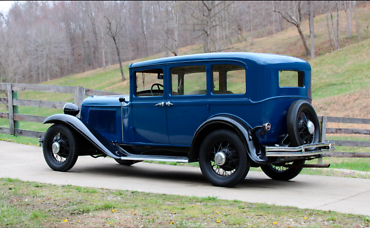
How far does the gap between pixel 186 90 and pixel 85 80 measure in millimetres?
50234

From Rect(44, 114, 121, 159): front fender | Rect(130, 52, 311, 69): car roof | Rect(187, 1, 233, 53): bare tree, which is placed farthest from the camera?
Rect(187, 1, 233, 53): bare tree

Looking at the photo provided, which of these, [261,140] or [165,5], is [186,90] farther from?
[165,5]

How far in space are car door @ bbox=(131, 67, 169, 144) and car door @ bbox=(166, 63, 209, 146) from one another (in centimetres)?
15

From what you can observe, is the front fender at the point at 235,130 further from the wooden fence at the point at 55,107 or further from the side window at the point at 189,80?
the wooden fence at the point at 55,107

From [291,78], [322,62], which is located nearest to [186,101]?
[291,78]

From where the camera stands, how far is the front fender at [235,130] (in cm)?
553

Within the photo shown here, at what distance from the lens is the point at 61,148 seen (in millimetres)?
A: 7281

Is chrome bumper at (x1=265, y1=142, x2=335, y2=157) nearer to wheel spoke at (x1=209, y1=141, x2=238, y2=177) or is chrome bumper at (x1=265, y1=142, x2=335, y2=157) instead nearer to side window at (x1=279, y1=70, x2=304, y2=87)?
wheel spoke at (x1=209, y1=141, x2=238, y2=177)

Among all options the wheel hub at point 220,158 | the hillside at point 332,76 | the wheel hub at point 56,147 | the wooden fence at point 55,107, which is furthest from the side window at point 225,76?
the hillside at point 332,76

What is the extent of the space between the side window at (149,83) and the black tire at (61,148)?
1515 mm

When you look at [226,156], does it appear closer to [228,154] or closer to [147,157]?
[228,154]

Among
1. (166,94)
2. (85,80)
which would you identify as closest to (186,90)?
(166,94)

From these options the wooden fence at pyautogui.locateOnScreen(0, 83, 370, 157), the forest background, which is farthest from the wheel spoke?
the forest background

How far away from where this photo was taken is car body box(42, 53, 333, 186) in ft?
18.7
